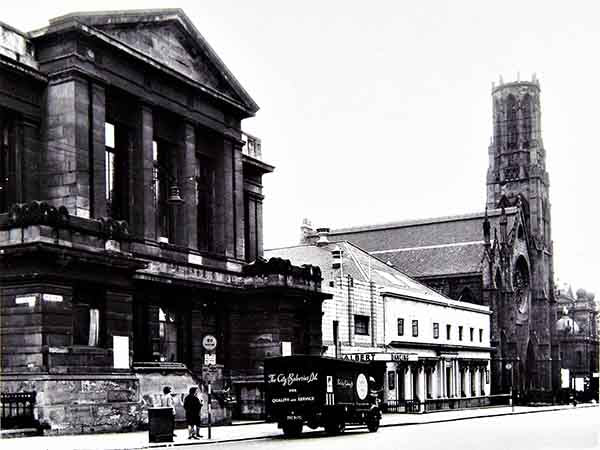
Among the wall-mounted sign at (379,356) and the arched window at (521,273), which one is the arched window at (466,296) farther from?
the wall-mounted sign at (379,356)

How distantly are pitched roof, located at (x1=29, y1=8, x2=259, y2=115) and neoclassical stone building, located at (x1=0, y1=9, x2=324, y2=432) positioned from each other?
0.27ft

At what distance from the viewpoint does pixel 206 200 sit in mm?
49344

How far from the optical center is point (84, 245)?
34188 millimetres

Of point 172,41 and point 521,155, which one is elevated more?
point 521,155

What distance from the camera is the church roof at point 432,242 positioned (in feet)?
324

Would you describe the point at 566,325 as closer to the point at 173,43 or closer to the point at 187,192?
the point at 187,192

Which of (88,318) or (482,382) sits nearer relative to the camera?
(88,318)

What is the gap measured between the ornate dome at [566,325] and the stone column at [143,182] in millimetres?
108211

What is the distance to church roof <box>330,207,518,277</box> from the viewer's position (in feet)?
324

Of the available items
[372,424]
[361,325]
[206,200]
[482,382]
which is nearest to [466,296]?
[482,382]

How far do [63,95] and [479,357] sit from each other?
164ft

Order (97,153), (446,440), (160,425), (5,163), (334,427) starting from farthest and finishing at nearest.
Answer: (97,153) < (5,163) < (334,427) < (446,440) < (160,425)

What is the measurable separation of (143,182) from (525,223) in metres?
74.9

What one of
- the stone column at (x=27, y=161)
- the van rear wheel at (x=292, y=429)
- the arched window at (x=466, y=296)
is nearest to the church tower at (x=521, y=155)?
the arched window at (x=466, y=296)
